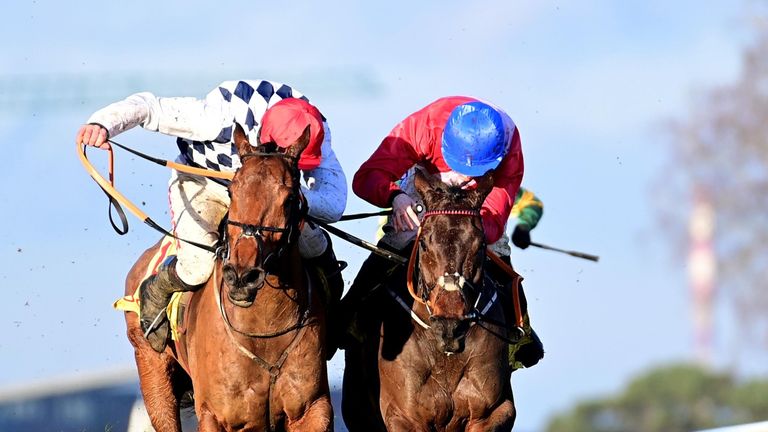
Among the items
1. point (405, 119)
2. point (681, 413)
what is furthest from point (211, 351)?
point (681, 413)

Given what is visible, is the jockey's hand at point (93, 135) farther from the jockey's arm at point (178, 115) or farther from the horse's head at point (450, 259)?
the horse's head at point (450, 259)

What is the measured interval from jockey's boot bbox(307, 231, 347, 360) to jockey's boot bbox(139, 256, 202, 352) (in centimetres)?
65

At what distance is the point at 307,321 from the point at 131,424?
318cm

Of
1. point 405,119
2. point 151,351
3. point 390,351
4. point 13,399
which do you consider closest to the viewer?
point 390,351

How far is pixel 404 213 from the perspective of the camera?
26.4 ft

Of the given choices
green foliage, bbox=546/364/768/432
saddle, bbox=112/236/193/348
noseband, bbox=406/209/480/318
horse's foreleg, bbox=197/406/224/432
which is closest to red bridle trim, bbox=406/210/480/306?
noseband, bbox=406/209/480/318

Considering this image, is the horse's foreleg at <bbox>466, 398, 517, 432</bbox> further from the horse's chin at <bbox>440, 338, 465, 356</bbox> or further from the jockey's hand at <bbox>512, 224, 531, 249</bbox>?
the jockey's hand at <bbox>512, 224, 531, 249</bbox>

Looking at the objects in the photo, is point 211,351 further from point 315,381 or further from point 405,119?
point 405,119

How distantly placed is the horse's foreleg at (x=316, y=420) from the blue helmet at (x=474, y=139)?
4.38 feet

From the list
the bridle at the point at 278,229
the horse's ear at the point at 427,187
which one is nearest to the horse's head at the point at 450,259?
the horse's ear at the point at 427,187

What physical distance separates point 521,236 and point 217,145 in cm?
369

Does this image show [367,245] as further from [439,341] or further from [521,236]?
[521,236]

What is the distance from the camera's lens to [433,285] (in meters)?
7.33

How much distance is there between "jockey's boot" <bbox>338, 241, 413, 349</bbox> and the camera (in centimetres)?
826
